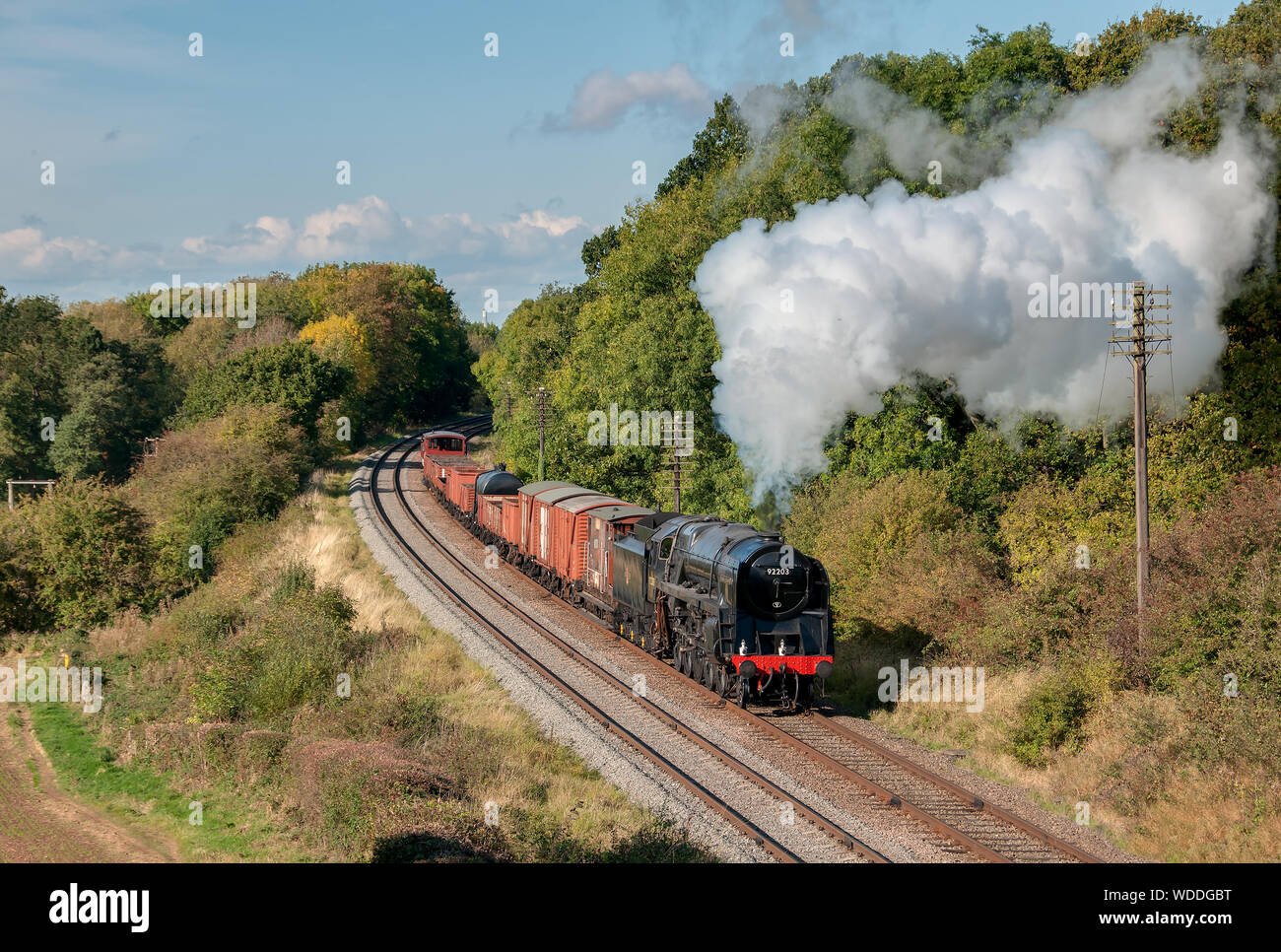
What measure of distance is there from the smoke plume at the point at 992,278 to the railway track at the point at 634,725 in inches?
297

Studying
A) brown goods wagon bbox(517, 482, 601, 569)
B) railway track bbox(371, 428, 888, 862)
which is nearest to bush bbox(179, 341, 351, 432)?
railway track bbox(371, 428, 888, 862)

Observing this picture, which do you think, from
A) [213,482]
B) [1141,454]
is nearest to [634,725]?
[1141,454]

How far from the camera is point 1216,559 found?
17.9m

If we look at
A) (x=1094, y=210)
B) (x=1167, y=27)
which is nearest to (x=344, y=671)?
(x=1094, y=210)

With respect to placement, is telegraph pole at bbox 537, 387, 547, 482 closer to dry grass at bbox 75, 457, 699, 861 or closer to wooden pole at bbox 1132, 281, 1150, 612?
dry grass at bbox 75, 457, 699, 861

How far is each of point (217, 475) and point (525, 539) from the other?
55.3 feet

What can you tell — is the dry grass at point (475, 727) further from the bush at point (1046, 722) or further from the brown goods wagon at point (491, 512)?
the bush at point (1046, 722)

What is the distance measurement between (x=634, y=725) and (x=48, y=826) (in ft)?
33.4

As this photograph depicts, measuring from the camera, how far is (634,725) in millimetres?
18812

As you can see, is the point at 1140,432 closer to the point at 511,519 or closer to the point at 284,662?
the point at 284,662

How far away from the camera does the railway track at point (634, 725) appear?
526 inches

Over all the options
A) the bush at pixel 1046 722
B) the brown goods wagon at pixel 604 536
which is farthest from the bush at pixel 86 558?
the bush at pixel 1046 722

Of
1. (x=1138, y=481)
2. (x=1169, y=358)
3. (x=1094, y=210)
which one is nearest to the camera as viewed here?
(x=1138, y=481)
